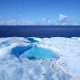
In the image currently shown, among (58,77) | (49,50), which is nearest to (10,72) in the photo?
(58,77)

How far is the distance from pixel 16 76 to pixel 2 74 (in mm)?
2253

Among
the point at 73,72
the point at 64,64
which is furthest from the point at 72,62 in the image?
the point at 73,72

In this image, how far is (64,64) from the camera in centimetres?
2792

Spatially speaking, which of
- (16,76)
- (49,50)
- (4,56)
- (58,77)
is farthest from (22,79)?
(49,50)

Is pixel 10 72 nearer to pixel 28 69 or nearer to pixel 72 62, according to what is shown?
pixel 28 69

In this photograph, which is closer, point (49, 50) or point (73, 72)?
point (73, 72)

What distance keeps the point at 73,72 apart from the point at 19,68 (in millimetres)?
9392

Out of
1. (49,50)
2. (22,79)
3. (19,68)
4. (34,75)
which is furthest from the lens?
(49,50)

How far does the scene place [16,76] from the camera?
2153cm

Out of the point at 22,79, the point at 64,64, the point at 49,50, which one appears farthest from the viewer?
the point at 49,50

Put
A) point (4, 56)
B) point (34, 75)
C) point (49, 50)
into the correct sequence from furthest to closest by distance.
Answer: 1. point (49, 50)
2. point (4, 56)
3. point (34, 75)

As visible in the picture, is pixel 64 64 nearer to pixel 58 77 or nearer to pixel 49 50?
pixel 58 77

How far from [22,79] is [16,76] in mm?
1397

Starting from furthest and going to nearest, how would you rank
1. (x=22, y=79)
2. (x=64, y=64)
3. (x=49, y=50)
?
1. (x=49, y=50)
2. (x=64, y=64)
3. (x=22, y=79)
